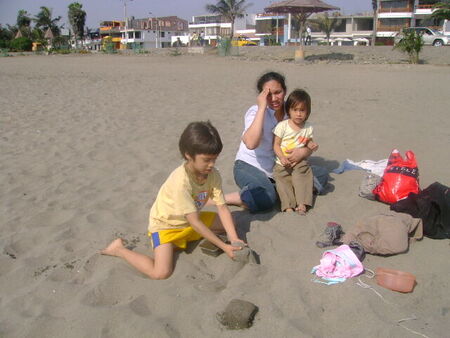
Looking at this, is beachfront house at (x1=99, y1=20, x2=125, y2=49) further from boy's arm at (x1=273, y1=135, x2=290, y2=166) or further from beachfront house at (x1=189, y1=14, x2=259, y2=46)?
boy's arm at (x1=273, y1=135, x2=290, y2=166)

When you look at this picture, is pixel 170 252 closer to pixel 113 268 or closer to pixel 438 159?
pixel 113 268

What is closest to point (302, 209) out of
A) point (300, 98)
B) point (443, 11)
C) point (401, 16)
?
point (300, 98)

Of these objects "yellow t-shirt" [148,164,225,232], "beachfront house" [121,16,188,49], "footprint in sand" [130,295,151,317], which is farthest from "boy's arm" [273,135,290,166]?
"beachfront house" [121,16,188,49]

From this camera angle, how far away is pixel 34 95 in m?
9.98

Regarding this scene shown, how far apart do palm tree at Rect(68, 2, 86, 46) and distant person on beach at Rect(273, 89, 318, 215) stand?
62629mm

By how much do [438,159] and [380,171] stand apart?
1028 mm

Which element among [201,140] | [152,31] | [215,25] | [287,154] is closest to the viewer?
[201,140]

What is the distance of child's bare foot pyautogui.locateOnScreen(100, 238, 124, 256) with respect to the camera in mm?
2834

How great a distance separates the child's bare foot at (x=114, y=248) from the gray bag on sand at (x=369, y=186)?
214 cm

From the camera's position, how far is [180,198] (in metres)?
2.73

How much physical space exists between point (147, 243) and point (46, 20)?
68782mm

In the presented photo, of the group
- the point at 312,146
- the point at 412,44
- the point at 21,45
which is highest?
the point at 21,45

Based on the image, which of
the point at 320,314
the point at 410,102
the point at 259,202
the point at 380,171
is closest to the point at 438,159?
the point at 380,171

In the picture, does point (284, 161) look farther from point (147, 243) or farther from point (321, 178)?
A: point (147, 243)
